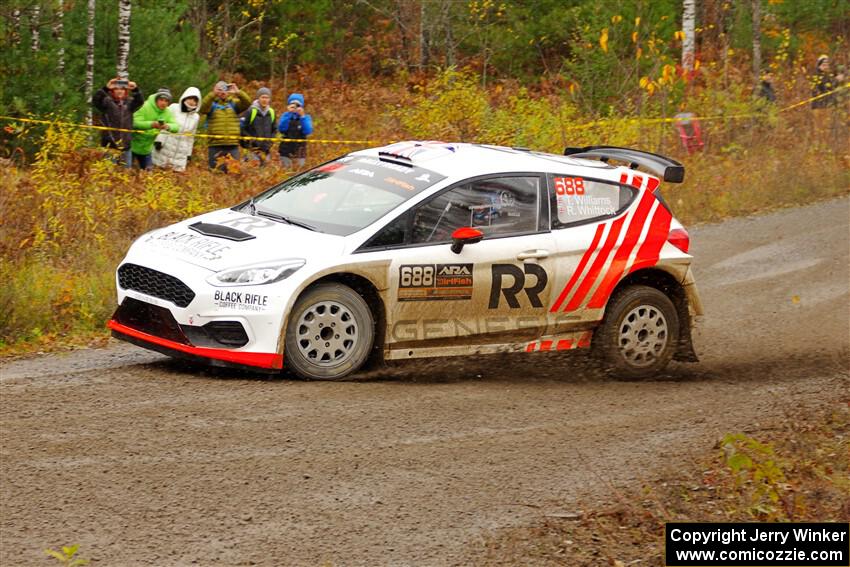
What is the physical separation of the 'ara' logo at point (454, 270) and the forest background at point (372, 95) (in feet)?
10.5

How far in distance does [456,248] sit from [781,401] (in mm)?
2614

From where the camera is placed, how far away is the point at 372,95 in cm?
2798

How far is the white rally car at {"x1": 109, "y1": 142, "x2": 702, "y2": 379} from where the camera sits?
8.40m

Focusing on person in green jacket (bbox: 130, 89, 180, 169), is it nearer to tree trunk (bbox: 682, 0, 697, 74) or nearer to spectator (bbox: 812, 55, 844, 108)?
spectator (bbox: 812, 55, 844, 108)

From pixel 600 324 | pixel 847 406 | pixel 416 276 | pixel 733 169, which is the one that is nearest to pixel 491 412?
pixel 416 276

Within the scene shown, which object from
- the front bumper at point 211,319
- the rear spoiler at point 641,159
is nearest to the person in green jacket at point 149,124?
the rear spoiler at point 641,159

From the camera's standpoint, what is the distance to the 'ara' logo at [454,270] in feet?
29.4

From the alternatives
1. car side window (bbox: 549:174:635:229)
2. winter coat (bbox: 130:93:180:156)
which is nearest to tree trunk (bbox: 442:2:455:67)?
winter coat (bbox: 130:93:180:156)

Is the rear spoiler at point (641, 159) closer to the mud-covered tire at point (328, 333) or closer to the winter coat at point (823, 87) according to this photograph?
Answer: the mud-covered tire at point (328, 333)

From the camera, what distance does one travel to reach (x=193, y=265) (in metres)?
8.49

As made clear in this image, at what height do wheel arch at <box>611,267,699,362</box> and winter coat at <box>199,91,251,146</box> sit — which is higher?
winter coat at <box>199,91,251,146</box>

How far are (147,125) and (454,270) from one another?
8.18 meters

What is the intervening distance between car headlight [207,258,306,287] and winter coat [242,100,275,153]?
8.99 m

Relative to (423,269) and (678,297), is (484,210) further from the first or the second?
(678,297)
